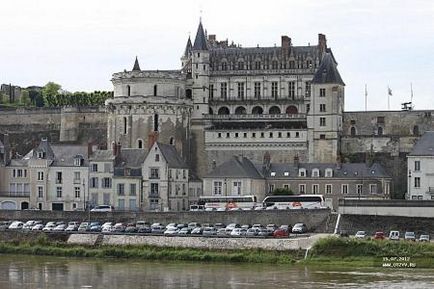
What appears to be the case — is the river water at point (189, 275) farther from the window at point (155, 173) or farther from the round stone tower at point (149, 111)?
the round stone tower at point (149, 111)

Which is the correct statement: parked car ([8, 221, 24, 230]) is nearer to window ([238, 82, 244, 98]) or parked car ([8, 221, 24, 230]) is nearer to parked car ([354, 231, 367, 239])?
parked car ([354, 231, 367, 239])

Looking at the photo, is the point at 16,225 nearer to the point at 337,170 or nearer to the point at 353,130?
the point at 337,170

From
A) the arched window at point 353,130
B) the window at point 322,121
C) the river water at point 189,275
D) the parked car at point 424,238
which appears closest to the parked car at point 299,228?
the parked car at point 424,238

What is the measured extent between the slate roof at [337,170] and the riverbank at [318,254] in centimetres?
1742

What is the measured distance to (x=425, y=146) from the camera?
70438mm

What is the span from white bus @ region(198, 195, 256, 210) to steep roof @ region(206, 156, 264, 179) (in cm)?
225

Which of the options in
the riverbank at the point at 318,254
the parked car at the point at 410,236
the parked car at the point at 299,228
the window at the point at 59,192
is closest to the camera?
the riverbank at the point at 318,254

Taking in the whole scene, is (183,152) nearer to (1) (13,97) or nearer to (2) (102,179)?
(2) (102,179)

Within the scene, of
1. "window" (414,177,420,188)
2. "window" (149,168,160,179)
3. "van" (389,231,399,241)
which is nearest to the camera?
"van" (389,231,399,241)

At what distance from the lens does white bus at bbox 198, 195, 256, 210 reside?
67.6 m

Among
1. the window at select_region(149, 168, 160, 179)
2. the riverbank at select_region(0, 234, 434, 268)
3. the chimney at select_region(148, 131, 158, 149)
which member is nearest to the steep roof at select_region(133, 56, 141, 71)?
the chimney at select_region(148, 131, 158, 149)

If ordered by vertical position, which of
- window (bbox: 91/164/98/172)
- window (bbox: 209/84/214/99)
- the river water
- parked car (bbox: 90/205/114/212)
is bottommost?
the river water

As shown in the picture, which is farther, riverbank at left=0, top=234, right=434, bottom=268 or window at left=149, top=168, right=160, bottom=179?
window at left=149, top=168, right=160, bottom=179

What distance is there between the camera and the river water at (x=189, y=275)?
4519 cm
